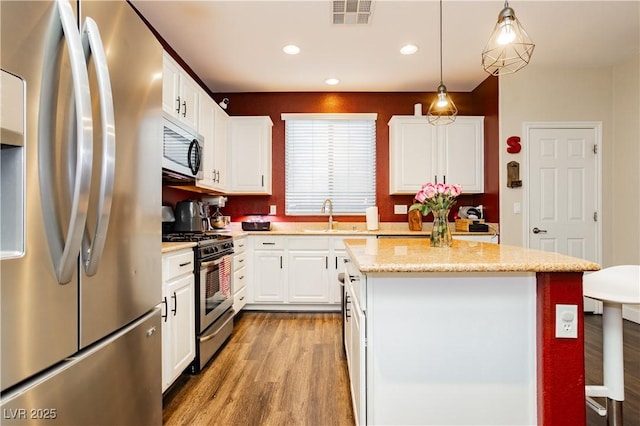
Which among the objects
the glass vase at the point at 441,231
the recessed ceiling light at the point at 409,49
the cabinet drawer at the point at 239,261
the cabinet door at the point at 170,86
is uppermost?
the recessed ceiling light at the point at 409,49

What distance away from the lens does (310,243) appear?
371 cm

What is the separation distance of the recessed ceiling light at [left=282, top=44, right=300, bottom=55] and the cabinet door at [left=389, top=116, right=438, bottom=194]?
149cm

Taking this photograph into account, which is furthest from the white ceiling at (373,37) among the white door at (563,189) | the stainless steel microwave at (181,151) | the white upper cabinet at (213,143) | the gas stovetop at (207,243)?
the gas stovetop at (207,243)

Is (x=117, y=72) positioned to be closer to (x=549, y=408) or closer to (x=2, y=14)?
(x=2, y=14)

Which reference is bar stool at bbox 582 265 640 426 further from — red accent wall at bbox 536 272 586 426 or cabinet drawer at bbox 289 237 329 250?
cabinet drawer at bbox 289 237 329 250

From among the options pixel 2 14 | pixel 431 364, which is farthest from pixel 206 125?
pixel 431 364

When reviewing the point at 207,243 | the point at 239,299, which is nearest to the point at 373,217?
the point at 239,299

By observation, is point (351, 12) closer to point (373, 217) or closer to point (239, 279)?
point (373, 217)

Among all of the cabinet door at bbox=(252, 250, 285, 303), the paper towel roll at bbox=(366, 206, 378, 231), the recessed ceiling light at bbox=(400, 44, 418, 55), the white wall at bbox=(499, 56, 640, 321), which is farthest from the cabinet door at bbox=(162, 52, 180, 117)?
the white wall at bbox=(499, 56, 640, 321)

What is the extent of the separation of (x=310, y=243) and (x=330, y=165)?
1.17m

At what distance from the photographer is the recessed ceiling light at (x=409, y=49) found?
3046mm

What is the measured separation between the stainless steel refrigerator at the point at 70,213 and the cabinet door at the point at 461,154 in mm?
3540

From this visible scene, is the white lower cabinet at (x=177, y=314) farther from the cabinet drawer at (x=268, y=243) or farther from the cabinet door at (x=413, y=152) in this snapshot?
the cabinet door at (x=413, y=152)

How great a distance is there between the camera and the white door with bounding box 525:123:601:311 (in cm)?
362
